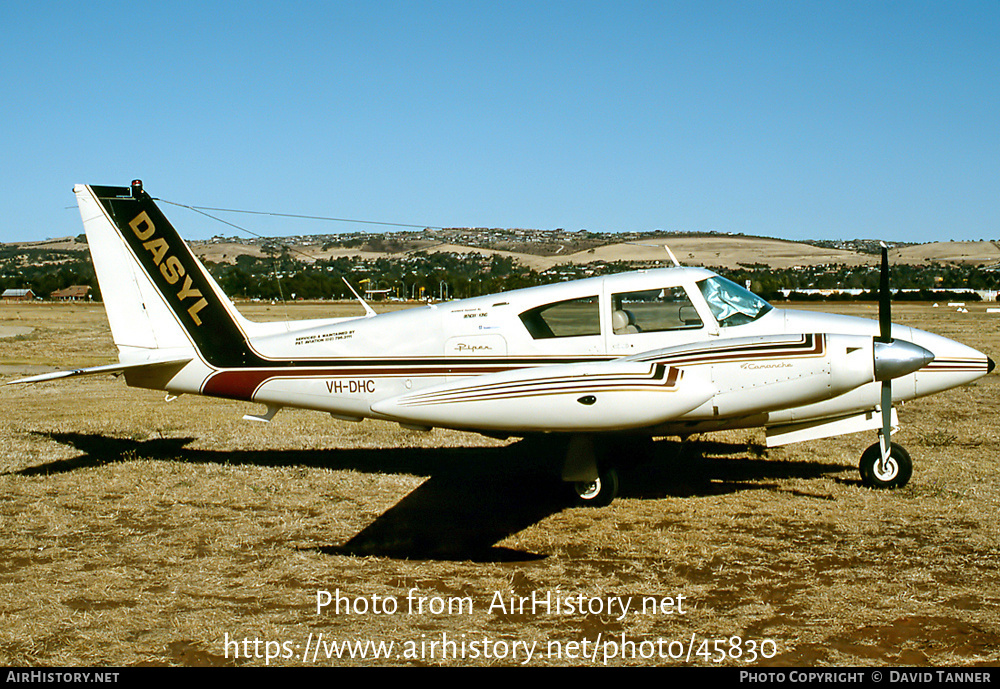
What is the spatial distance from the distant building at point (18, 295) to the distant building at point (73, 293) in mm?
3408

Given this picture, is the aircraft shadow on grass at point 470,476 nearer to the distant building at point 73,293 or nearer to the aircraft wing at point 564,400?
the aircraft wing at point 564,400

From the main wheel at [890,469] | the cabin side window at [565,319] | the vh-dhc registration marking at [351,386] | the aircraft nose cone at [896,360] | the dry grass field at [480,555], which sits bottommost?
the dry grass field at [480,555]

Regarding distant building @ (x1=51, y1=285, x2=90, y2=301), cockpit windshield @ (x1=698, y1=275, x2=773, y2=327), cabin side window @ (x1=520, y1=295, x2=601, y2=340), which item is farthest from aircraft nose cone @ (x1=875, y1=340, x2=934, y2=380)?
distant building @ (x1=51, y1=285, x2=90, y2=301)

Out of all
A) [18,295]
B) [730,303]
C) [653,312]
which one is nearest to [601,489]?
[653,312]

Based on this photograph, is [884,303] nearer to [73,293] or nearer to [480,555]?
[480,555]

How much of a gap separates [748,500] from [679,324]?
217 centimetres

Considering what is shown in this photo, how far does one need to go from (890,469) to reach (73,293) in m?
104

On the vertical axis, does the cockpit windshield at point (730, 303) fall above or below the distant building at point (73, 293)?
below

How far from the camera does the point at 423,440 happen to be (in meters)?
12.9

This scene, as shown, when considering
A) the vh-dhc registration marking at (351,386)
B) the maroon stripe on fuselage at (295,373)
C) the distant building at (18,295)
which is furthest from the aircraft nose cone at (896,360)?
the distant building at (18,295)

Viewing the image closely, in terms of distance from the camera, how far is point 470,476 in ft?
34.2

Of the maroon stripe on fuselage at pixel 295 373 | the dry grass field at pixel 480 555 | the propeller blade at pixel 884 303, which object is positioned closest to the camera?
the dry grass field at pixel 480 555

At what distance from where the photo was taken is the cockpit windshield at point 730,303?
8.98 metres
